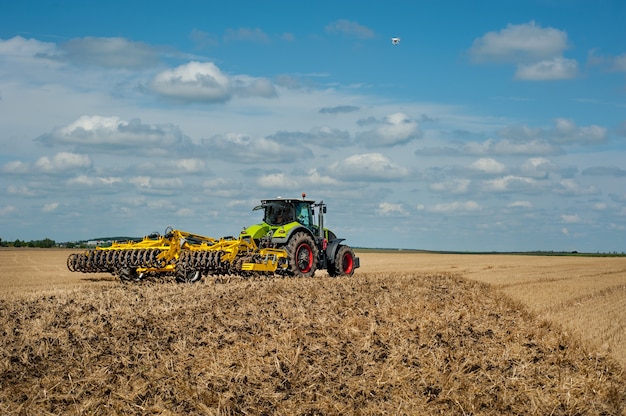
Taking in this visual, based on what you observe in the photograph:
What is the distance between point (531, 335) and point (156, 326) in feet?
17.3

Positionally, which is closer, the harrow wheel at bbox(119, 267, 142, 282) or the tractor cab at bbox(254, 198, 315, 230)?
the harrow wheel at bbox(119, 267, 142, 282)

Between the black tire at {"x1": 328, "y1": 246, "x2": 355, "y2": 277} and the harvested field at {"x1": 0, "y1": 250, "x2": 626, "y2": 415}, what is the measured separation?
713cm

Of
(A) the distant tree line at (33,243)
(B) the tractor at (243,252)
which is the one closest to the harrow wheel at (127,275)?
(B) the tractor at (243,252)

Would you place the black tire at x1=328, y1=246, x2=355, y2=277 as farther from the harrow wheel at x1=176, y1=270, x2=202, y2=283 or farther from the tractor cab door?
the harrow wheel at x1=176, y1=270, x2=202, y2=283

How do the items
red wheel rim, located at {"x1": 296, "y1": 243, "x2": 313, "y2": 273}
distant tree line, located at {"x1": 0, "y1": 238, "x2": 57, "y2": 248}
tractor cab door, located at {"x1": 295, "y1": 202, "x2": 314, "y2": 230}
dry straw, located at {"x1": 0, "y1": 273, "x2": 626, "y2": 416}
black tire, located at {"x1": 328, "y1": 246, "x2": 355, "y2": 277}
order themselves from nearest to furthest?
dry straw, located at {"x1": 0, "y1": 273, "x2": 626, "y2": 416}, red wheel rim, located at {"x1": 296, "y1": 243, "x2": 313, "y2": 273}, tractor cab door, located at {"x1": 295, "y1": 202, "x2": 314, "y2": 230}, black tire, located at {"x1": 328, "y1": 246, "x2": 355, "y2": 277}, distant tree line, located at {"x1": 0, "y1": 238, "x2": 57, "y2": 248}

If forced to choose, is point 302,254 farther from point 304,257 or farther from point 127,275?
point 127,275

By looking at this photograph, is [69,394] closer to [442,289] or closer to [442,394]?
[442,394]

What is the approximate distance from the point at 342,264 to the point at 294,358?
1204 centimetres

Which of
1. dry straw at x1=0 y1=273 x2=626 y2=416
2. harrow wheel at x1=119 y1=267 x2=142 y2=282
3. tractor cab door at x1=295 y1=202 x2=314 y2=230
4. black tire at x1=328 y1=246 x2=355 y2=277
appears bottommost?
dry straw at x1=0 y1=273 x2=626 y2=416

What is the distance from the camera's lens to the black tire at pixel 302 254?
17.5 metres

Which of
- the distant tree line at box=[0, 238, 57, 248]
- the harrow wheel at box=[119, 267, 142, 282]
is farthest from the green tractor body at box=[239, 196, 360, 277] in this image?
the distant tree line at box=[0, 238, 57, 248]

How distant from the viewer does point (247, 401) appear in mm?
6781

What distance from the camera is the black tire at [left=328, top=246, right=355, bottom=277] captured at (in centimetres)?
1959

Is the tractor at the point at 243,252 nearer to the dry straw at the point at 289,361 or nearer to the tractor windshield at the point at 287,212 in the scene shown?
the tractor windshield at the point at 287,212
